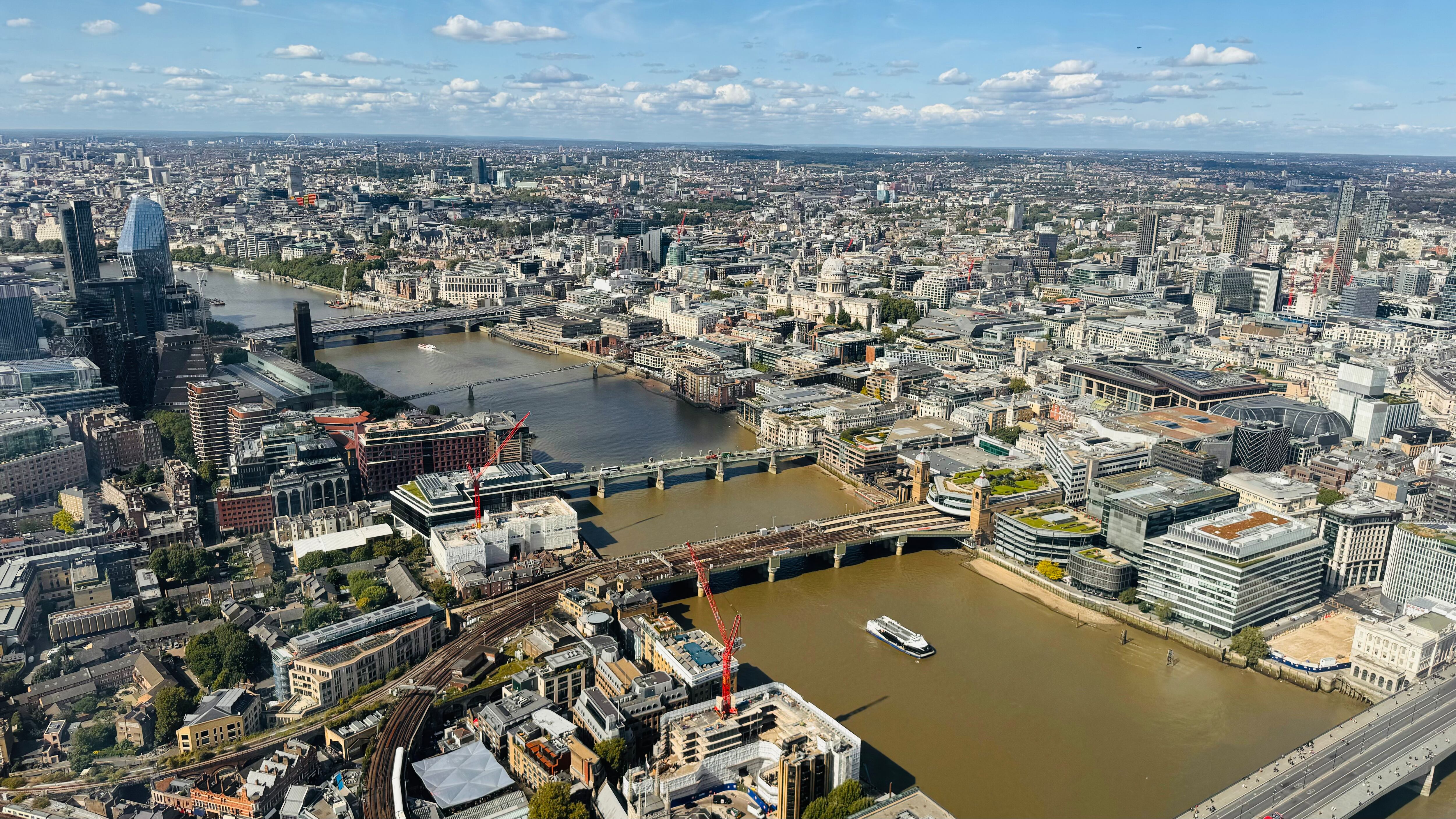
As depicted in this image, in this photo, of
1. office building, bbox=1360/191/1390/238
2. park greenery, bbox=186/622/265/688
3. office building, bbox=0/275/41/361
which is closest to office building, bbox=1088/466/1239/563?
park greenery, bbox=186/622/265/688

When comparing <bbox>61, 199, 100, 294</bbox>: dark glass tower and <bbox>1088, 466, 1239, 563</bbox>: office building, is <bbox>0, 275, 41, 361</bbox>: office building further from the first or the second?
<bbox>1088, 466, 1239, 563</bbox>: office building

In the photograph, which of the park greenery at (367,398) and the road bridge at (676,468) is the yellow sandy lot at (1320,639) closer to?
the road bridge at (676,468)

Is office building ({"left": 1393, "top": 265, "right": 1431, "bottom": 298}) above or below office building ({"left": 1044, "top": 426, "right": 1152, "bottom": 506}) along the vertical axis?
above

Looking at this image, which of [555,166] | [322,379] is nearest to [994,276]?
[322,379]

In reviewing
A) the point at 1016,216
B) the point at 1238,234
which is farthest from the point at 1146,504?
the point at 1016,216

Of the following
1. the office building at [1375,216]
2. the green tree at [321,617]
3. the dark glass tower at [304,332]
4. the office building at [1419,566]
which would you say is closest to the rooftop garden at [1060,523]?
the office building at [1419,566]

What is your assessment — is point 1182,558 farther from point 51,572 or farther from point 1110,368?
point 51,572

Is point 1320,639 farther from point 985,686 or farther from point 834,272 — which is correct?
point 834,272
